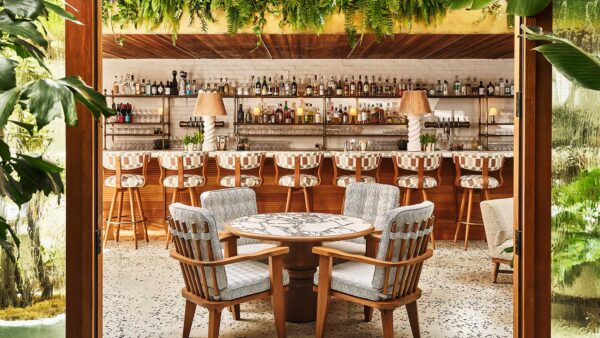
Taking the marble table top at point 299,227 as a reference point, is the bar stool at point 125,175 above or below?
above

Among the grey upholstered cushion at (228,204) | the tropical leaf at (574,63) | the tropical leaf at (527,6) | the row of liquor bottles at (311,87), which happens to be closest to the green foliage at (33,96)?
the tropical leaf at (574,63)

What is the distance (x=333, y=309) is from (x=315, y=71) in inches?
219

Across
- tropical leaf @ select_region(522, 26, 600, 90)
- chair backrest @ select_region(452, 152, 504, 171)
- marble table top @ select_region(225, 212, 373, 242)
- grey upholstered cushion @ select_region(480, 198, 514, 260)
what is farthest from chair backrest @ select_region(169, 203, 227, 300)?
chair backrest @ select_region(452, 152, 504, 171)

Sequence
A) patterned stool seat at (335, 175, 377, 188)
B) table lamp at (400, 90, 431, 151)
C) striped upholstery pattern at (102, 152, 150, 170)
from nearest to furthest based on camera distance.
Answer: striped upholstery pattern at (102, 152, 150, 170)
patterned stool seat at (335, 175, 377, 188)
table lamp at (400, 90, 431, 151)

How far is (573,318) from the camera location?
2.04 metres

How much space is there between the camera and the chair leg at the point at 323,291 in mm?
3371

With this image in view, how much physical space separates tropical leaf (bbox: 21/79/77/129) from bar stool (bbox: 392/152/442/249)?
535 cm

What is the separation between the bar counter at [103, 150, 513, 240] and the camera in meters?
6.86

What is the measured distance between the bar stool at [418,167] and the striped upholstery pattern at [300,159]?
97cm

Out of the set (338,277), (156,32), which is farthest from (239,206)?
(156,32)

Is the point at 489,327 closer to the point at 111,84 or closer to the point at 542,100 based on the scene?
the point at 542,100

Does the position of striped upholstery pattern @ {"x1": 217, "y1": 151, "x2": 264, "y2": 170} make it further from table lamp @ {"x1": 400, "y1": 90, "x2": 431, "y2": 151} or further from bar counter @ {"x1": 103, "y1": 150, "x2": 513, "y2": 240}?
table lamp @ {"x1": 400, "y1": 90, "x2": 431, "y2": 151}

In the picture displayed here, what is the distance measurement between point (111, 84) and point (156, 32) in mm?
A: 3186

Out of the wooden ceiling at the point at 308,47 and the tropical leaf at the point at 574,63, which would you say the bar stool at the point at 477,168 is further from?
the tropical leaf at the point at 574,63
